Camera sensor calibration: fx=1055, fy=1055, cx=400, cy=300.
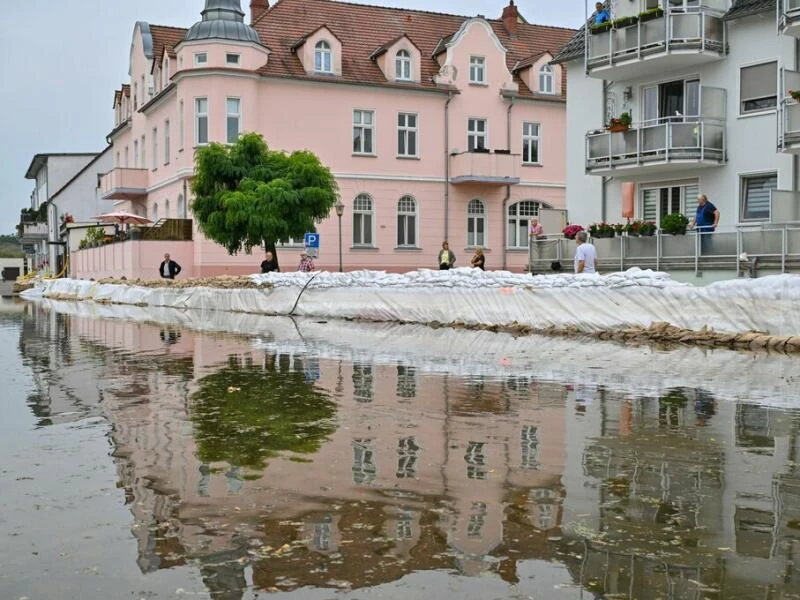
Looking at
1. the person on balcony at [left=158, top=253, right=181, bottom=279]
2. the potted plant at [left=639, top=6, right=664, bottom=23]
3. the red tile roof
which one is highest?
the red tile roof

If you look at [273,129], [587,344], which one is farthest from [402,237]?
[587,344]

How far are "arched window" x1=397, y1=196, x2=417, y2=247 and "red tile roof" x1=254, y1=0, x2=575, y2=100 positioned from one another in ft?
17.6

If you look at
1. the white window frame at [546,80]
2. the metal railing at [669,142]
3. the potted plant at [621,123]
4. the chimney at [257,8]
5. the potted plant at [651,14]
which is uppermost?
the chimney at [257,8]

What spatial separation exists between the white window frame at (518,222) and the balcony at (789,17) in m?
24.0

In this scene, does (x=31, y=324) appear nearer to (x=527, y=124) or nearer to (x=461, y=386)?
(x=461, y=386)

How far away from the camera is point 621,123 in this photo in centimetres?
3088

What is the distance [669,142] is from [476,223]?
2037cm

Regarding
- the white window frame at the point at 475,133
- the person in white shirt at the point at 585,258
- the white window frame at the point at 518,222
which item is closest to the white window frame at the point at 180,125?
the white window frame at the point at 475,133

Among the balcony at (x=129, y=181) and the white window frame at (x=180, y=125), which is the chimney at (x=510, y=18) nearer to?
the white window frame at (x=180, y=125)

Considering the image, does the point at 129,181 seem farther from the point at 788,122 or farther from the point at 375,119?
the point at 788,122

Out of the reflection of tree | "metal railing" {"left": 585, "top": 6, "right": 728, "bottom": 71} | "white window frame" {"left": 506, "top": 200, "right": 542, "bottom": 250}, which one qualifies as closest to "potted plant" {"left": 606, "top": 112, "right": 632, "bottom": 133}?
"metal railing" {"left": 585, "top": 6, "right": 728, "bottom": 71}

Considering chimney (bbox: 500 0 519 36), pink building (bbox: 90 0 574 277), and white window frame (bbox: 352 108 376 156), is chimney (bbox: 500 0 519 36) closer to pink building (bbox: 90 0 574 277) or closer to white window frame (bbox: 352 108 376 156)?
pink building (bbox: 90 0 574 277)

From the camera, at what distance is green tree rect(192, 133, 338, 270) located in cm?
3556

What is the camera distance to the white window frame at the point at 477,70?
161 feet
